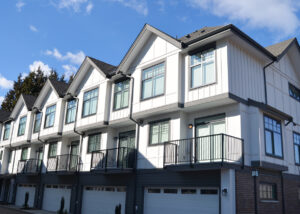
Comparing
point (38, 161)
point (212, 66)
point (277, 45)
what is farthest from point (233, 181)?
point (38, 161)

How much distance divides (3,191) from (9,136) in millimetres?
5675

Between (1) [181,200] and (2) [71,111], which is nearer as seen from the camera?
(1) [181,200]

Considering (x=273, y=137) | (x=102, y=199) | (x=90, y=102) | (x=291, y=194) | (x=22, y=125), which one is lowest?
(x=102, y=199)

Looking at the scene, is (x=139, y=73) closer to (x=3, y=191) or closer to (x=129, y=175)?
(x=129, y=175)

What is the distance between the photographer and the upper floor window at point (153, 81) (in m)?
15.9

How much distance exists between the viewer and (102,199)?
1847 centimetres

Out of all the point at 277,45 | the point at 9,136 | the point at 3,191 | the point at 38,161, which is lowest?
the point at 3,191

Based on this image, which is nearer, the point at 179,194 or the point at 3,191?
the point at 179,194

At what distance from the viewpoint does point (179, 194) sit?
46.1ft

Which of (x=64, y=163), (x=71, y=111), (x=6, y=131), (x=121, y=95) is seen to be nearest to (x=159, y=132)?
(x=121, y=95)

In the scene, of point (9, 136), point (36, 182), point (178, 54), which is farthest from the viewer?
point (9, 136)

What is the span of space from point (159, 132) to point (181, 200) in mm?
3455

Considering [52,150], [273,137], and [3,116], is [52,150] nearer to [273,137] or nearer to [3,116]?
[3,116]

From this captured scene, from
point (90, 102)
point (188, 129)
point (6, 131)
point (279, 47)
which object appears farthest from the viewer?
point (6, 131)
